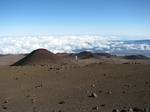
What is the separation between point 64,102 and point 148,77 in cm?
799

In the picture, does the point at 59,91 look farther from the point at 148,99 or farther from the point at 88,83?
the point at 148,99

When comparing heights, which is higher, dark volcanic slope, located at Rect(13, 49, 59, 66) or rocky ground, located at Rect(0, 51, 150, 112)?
rocky ground, located at Rect(0, 51, 150, 112)

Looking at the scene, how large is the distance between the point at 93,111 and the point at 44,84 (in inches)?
348

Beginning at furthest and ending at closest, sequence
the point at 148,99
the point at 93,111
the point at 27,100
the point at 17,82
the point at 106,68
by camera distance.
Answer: the point at 106,68 < the point at 17,82 < the point at 27,100 < the point at 148,99 < the point at 93,111

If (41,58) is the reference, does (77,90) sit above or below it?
above

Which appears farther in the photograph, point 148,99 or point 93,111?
point 148,99

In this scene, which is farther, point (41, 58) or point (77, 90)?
point (41, 58)

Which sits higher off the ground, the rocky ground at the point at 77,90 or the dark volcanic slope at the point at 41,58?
the rocky ground at the point at 77,90

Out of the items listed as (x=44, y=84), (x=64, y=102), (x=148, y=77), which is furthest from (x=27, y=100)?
(x=148, y=77)

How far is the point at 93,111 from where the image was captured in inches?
580

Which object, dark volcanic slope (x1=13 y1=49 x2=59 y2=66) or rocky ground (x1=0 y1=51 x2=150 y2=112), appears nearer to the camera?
rocky ground (x1=0 y1=51 x2=150 y2=112)

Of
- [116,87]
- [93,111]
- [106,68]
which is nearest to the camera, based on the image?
[93,111]

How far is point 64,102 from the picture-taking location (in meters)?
17.1

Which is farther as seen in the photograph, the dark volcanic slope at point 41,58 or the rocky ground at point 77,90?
the dark volcanic slope at point 41,58
